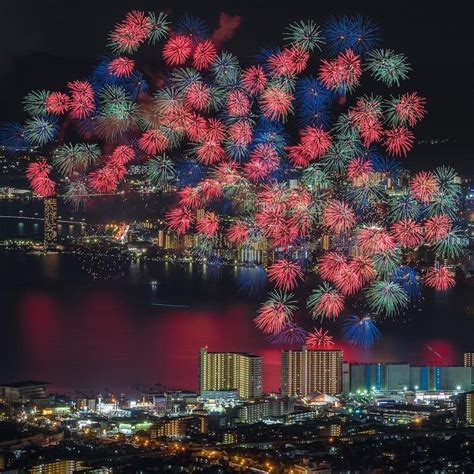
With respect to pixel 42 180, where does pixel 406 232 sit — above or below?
below

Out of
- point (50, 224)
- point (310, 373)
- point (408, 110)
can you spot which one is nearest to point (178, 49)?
point (408, 110)

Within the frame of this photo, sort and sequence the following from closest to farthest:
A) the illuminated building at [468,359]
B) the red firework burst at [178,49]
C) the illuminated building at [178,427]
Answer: the red firework burst at [178,49]
the illuminated building at [178,427]
the illuminated building at [468,359]

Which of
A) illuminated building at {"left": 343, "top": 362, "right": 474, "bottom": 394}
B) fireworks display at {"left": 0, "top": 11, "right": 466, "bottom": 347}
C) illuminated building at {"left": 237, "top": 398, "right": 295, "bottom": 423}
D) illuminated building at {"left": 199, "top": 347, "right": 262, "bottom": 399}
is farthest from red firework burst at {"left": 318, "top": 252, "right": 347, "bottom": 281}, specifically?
illuminated building at {"left": 343, "top": 362, "right": 474, "bottom": 394}

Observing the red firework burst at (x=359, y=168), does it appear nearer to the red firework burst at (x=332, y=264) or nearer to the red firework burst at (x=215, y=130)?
the red firework burst at (x=332, y=264)

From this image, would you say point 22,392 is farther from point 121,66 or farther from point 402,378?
point 121,66

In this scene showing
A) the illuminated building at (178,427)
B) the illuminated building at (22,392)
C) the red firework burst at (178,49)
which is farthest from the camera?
the illuminated building at (22,392)

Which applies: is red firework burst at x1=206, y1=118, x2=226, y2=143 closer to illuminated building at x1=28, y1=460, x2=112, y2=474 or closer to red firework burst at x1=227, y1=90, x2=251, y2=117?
red firework burst at x1=227, y1=90, x2=251, y2=117

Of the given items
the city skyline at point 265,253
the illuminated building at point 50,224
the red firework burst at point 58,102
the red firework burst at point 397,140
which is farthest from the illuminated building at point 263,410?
the illuminated building at point 50,224
